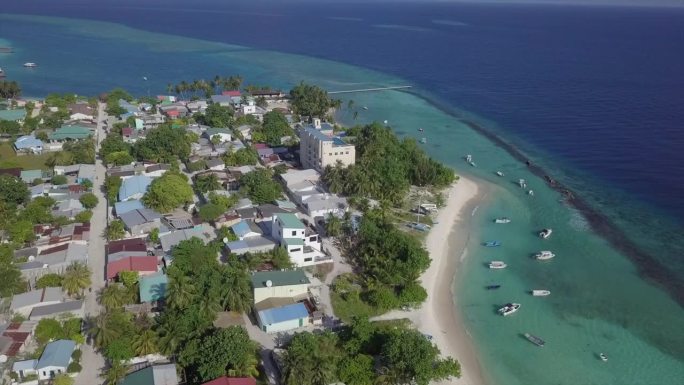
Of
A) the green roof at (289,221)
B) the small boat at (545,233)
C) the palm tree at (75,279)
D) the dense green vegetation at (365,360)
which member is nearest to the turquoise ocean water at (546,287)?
the small boat at (545,233)

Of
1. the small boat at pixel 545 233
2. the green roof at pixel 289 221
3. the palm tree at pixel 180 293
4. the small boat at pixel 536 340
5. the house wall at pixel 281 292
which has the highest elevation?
the green roof at pixel 289 221

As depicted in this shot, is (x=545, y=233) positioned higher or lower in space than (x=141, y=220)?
lower

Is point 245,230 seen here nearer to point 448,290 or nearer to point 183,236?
point 183,236

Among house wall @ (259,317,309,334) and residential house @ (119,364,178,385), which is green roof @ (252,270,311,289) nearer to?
house wall @ (259,317,309,334)

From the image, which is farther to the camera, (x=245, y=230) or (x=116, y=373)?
Result: (x=245, y=230)

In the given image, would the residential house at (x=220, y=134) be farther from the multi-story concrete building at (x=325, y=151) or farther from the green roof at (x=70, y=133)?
the green roof at (x=70, y=133)

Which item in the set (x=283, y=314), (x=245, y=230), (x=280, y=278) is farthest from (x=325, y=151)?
(x=283, y=314)
